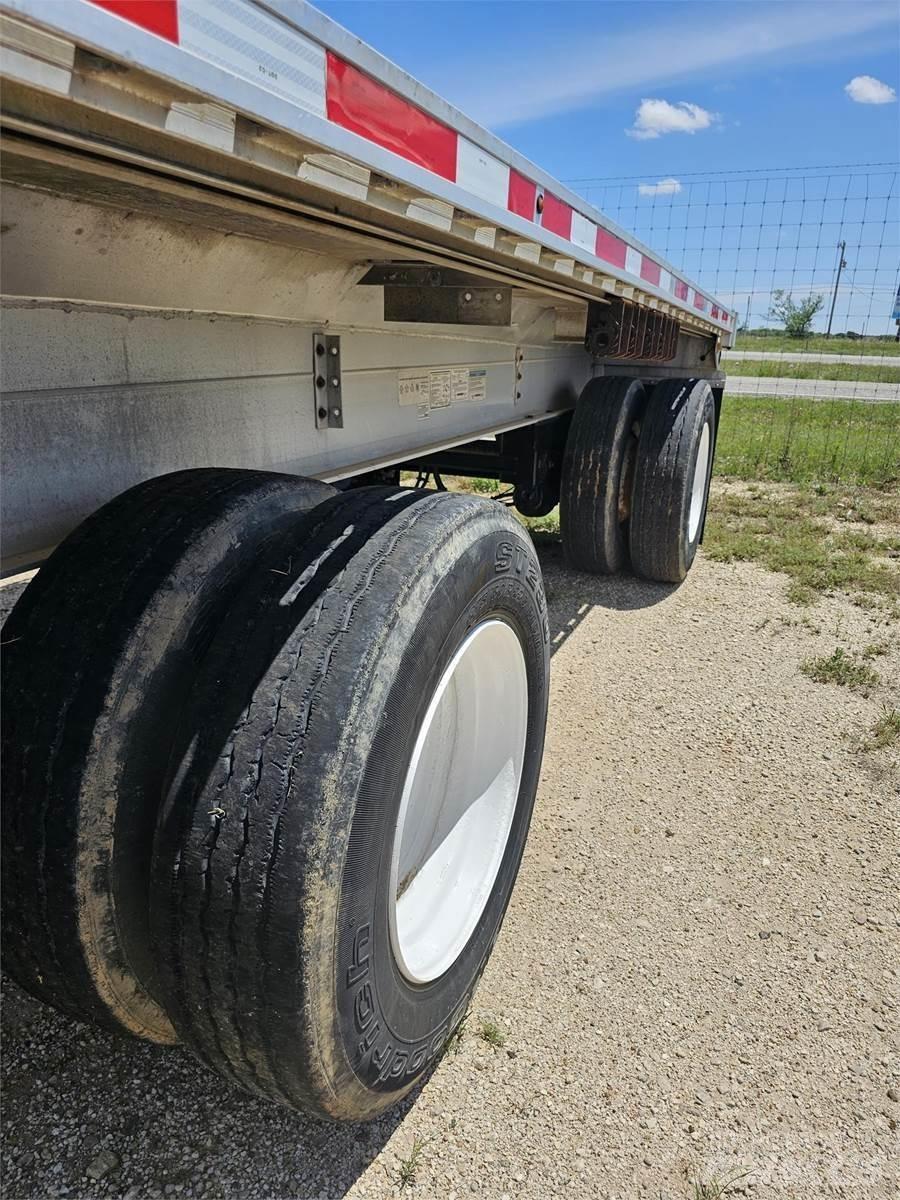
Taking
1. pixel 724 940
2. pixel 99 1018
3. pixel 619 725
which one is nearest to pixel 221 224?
pixel 99 1018

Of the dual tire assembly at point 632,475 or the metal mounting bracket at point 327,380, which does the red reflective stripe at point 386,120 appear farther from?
the dual tire assembly at point 632,475

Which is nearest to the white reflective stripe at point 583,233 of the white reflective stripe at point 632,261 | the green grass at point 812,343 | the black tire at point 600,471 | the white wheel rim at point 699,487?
the white reflective stripe at point 632,261

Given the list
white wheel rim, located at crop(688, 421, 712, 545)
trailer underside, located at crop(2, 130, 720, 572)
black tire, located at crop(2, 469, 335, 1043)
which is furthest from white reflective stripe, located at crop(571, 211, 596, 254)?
white wheel rim, located at crop(688, 421, 712, 545)

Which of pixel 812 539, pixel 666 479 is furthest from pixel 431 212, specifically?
pixel 812 539

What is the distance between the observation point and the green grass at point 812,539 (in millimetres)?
5027

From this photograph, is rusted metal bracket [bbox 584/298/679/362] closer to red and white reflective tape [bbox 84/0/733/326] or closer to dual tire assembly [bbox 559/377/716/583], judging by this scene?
dual tire assembly [bbox 559/377/716/583]

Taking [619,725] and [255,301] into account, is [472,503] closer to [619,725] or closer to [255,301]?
[255,301]

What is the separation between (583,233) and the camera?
230 centimetres

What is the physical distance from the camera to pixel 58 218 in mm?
1335

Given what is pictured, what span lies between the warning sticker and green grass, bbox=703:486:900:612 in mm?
2605

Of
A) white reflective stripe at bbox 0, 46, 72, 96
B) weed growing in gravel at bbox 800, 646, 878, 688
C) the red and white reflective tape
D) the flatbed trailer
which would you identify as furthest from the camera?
weed growing in gravel at bbox 800, 646, 878, 688

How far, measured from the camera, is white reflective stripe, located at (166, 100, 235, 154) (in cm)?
86

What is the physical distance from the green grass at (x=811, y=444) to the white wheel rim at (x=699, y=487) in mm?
3195

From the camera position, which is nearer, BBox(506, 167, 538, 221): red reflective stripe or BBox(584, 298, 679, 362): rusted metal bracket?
BBox(506, 167, 538, 221): red reflective stripe
